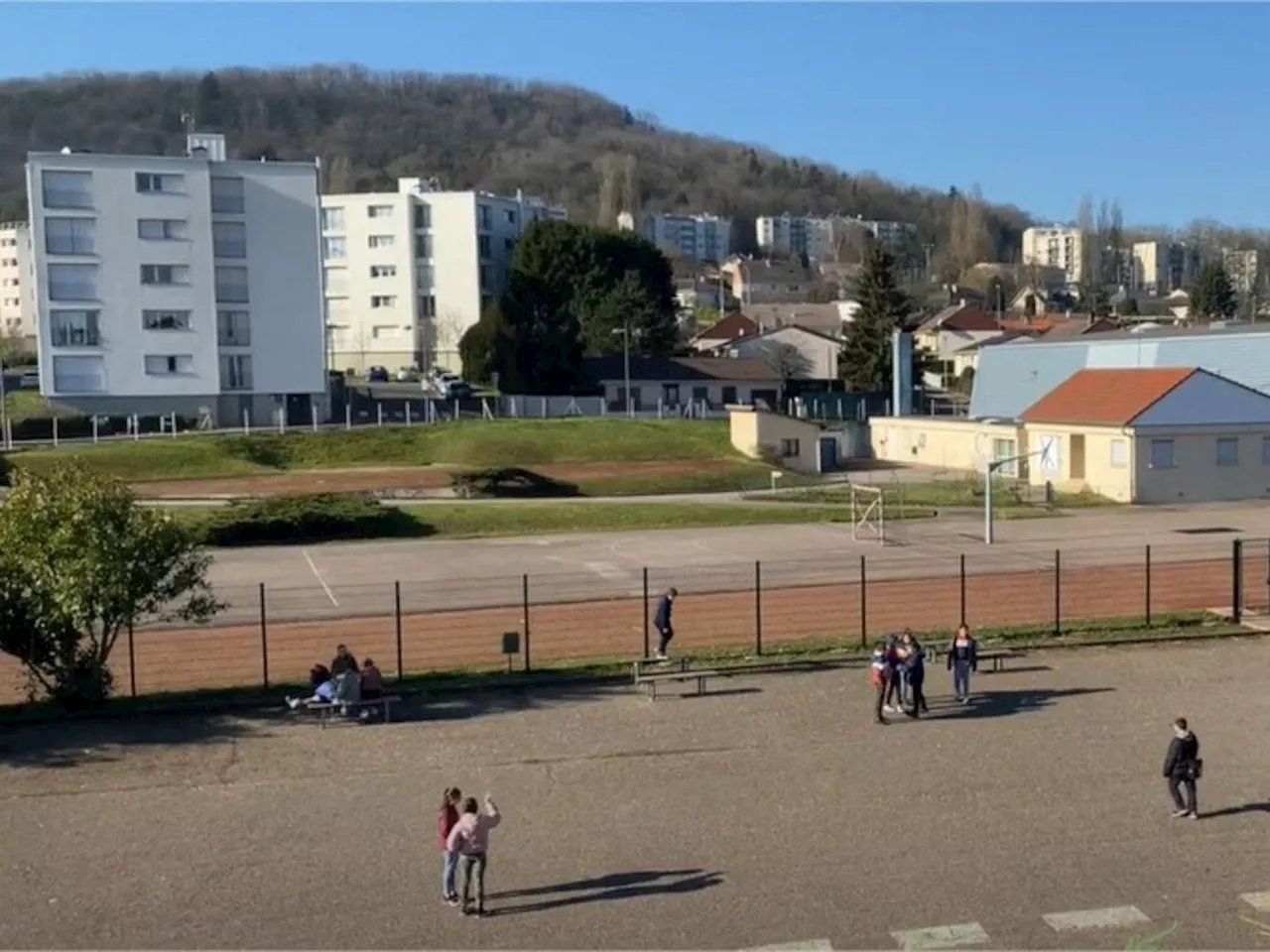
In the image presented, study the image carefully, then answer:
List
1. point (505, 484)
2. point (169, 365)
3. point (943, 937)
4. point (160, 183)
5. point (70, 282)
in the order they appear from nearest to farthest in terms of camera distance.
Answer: point (943, 937) < point (505, 484) < point (70, 282) < point (160, 183) < point (169, 365)

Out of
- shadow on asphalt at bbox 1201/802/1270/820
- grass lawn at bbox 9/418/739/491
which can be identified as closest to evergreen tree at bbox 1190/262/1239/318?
grass lawn at bbox 9/418/739/491

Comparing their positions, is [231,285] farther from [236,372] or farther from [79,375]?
[79,375]

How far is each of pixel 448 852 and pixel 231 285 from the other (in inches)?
2476

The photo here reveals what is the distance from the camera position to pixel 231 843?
1412 cm

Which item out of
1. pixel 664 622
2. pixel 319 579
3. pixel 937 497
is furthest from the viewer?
pixel 937 497

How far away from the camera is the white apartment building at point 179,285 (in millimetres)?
67312

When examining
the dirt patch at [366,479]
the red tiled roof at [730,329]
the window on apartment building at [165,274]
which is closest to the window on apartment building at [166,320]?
the window on apartment building at [165,274]

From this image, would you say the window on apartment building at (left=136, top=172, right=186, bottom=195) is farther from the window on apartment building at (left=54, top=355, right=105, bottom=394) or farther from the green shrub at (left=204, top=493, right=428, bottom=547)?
the green shrub at (left=204, top=493, right=428, bottom=547)

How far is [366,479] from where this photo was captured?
2084 inches

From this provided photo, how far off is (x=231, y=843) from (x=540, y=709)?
21.1 feet

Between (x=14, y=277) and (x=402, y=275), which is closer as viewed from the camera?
(x=402, y=275)

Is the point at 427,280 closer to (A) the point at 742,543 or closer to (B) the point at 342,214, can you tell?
(B) the point at 342,214

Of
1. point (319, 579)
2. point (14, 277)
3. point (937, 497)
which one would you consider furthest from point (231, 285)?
point (14, 277)

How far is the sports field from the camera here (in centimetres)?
1195
